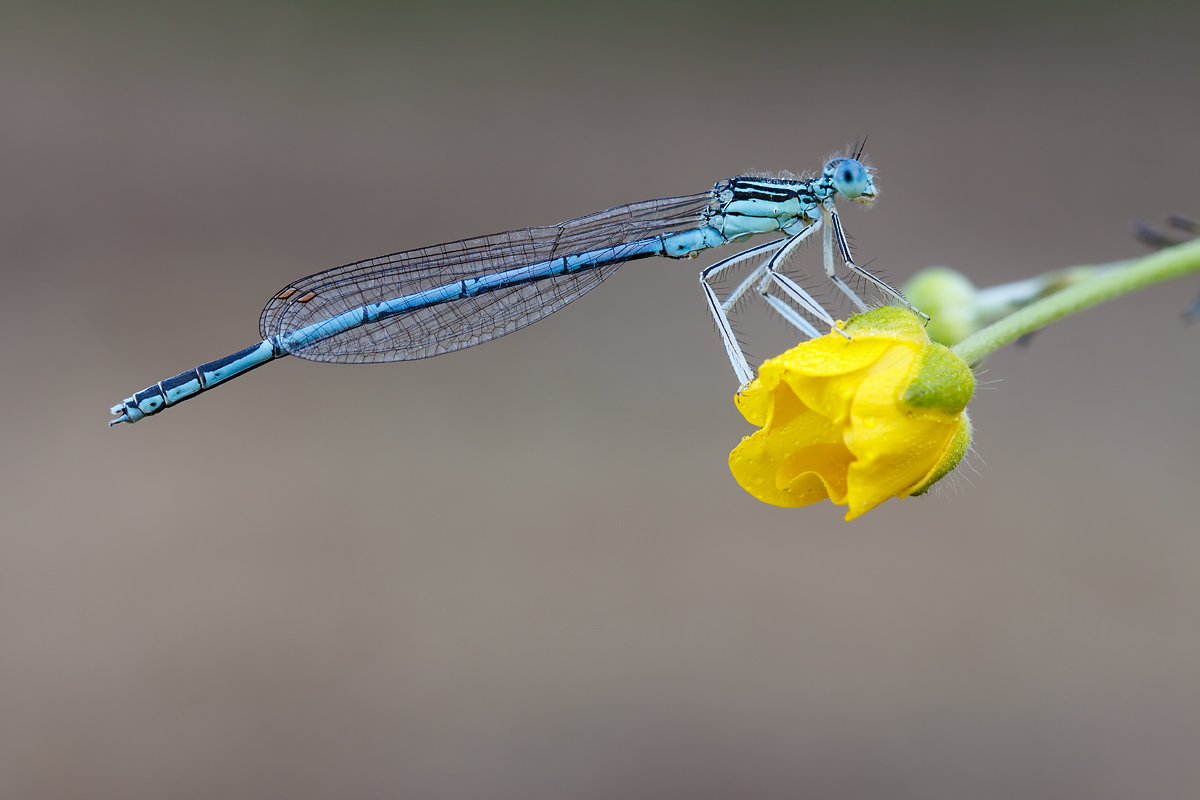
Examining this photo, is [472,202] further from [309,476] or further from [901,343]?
[901,343]

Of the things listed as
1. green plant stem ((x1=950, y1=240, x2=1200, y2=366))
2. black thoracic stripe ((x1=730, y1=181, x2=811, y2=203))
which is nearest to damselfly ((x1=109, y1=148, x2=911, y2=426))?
black thoracic stripe ((x1=730, y1=181, x2=811, y2=203))

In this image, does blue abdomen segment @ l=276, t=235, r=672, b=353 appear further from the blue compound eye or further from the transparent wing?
the blue compound eye

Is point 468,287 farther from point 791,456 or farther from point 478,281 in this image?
point 791,456

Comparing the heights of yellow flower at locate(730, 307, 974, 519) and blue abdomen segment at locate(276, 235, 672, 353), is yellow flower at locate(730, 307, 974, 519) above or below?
below

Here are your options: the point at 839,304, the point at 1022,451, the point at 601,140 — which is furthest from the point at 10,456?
the point at 1022,451

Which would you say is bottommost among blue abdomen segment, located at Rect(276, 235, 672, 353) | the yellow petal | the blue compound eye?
the yellow petal

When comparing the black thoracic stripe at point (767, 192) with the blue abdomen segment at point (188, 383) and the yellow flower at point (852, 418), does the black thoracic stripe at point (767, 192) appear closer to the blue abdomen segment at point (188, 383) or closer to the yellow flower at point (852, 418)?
the yellow flower at point (852, 418)

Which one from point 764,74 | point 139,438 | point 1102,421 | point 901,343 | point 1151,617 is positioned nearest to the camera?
point 901,343
